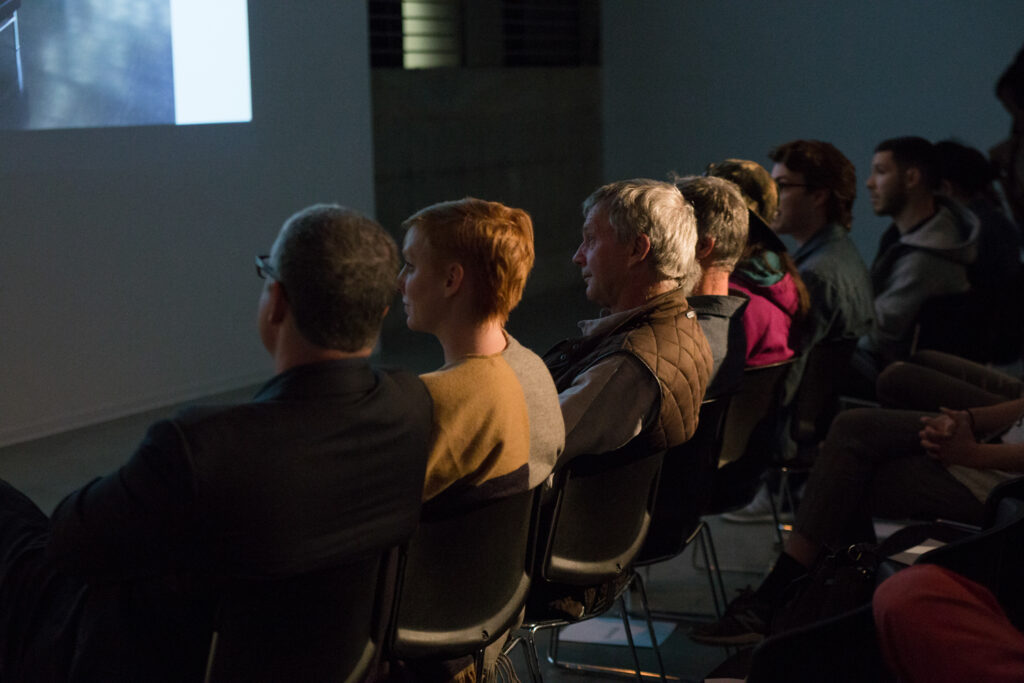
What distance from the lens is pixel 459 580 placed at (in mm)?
1771

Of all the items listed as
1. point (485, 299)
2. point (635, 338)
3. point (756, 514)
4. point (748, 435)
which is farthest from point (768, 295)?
point (485, 299)

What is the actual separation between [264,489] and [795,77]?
7838 millimetres

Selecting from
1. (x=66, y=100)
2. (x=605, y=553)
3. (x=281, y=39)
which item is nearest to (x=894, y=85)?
(x=281, y=39)

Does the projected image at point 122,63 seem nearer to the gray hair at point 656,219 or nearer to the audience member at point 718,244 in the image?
the audience member at point 718,244

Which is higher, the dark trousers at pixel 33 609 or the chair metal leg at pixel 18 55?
the chair metal leg at pixel 18 55

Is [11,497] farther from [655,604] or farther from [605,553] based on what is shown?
[655,604]

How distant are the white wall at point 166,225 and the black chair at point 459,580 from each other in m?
3.72

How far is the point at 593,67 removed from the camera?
30.8 ft

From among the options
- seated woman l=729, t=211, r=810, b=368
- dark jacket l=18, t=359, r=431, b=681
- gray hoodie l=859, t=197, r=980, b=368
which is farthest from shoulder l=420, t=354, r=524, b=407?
gray hoodie l=859, t=197, r=980, b=368

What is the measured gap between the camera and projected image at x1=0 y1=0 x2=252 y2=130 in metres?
4.71

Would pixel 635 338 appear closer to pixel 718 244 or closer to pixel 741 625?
pixel 718 244

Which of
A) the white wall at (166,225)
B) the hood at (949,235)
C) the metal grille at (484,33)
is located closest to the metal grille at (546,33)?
the metal grille at (484,33)

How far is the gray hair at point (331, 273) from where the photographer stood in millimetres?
1420

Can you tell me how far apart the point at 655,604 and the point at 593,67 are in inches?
272
